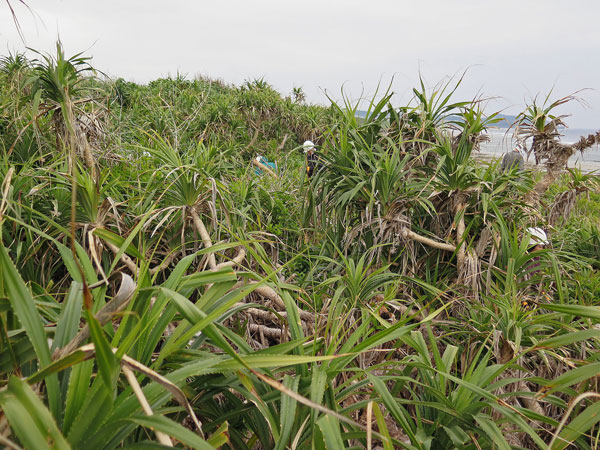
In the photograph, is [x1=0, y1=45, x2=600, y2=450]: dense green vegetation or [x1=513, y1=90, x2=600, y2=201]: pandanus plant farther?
[x1=513, y1=90, x2=600, y2=201]: pandanus plant

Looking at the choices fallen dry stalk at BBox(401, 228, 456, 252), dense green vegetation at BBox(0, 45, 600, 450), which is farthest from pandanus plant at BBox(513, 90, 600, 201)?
fallen dry stalk at BBox(401, 228, 456, 252)

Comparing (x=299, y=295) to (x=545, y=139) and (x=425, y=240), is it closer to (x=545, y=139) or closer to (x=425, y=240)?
(x=425, y=240)

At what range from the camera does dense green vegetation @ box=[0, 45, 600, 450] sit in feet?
2.88

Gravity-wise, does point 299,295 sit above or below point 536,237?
below

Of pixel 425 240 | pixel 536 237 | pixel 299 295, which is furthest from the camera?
pixel 536 237

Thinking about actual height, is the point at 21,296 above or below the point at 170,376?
above

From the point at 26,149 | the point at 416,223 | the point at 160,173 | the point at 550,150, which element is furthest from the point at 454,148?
the point at 26,149

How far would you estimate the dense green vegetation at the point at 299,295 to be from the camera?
878 millimetres

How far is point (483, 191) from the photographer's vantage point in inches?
106

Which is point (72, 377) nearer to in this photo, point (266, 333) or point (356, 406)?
point (356, 406)

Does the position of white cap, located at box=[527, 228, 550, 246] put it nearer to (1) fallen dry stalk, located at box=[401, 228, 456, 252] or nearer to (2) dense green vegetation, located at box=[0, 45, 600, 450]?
(2) dense green vegetation, located at box=[0, 45, 600, 450]

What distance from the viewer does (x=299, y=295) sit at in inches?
90.0

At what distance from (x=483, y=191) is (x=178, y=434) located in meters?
2.50

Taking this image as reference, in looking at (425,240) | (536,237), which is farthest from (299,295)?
(536,237)
